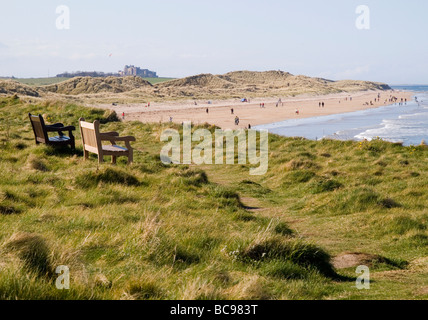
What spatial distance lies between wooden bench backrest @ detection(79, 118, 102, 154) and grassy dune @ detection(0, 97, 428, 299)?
1.84 feet

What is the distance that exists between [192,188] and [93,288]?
5935 mm

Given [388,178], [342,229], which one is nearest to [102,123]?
[388,178]

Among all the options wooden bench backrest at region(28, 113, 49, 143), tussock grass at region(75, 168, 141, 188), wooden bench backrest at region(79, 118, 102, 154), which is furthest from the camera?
wooden bench backrest at region(28, 113, 49, 143)

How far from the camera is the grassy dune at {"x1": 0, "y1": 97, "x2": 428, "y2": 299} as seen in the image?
392cm

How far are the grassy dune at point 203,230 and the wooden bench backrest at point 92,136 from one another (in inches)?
22.1

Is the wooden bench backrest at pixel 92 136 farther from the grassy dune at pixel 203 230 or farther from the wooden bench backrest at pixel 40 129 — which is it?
the wooden bench backrest at pixel 40 129

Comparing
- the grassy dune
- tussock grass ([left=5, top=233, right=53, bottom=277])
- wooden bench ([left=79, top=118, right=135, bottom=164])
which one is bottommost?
the grassy dune

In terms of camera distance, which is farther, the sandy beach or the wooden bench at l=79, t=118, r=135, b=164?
the sandy beach

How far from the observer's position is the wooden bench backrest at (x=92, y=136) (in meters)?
10.5

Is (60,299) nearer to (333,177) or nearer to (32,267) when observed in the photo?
(32,267)

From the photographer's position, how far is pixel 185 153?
16.9 meters

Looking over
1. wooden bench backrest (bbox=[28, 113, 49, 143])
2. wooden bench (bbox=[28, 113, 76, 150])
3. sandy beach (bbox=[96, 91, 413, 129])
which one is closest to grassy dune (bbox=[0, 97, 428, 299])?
wooden bench (bbox=[28, 113, 76, 150])

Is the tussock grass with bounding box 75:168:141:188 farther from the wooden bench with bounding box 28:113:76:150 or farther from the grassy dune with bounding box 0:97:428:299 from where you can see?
the wooden bench with bounding box 28:113:76:150

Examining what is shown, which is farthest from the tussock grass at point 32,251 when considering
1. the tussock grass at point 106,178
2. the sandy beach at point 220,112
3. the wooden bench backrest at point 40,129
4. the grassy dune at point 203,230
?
the sandy beach at point 220,112
